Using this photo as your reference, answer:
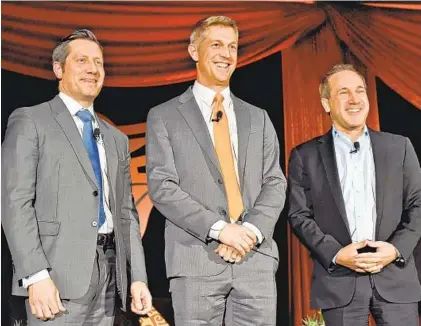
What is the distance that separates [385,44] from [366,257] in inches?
63.2

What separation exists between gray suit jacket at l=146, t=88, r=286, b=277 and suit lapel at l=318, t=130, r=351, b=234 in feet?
1.00

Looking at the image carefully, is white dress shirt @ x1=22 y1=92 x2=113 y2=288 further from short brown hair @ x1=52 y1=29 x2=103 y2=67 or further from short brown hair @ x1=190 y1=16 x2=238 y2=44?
short brown hair @ x1=190 y1=16 x2=238 y2=44

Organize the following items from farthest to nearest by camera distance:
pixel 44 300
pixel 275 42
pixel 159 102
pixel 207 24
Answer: pixel 275 42 → pixel 159 102 → pixel 207 24 → pixel 44 300

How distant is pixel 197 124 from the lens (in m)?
3.63

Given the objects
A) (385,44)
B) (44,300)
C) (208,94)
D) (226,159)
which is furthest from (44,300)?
(385,44)

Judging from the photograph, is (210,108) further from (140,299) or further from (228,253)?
(140,299)

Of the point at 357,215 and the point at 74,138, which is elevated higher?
the point at 74,138

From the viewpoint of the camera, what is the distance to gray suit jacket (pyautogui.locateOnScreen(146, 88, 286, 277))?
3.42 metres

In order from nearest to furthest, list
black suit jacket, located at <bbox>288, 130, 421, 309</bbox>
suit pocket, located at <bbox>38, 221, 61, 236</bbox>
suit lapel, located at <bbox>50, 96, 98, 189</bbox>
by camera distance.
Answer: suit pocket, located at <bbox>38, 221, 61, 236</bbox> < suit lapel, located at <bbox>50, 96, 98, 189</bbox> < black suit jacket, located at <bbox>288, 130, 421, 309</bbox>

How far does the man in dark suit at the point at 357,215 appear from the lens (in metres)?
3.64

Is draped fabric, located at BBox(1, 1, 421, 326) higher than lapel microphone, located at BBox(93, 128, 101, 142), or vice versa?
draped fabric, located at BBox(1, 1, 421, 326)

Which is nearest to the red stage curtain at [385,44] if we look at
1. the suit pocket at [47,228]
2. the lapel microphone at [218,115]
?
the lapel microphone at [218,115]

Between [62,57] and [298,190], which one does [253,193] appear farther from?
[62,57]

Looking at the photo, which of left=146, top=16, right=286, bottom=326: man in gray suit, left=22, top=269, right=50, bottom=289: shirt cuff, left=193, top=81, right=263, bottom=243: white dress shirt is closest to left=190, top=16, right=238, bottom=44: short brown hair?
left=146, top=16, right=286, bottom=326: man in gray suit
